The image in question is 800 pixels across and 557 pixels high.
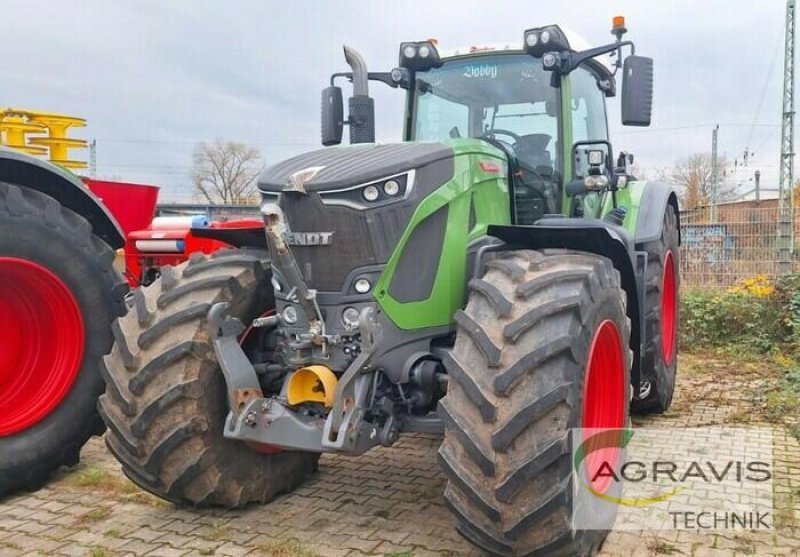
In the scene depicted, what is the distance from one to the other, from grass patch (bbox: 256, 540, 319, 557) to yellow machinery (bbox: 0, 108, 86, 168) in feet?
12.1

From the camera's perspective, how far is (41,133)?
5832 millimetres

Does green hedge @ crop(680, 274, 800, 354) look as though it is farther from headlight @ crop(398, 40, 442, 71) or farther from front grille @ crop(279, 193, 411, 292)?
front grille @ crop(279, 193, 411, 292)

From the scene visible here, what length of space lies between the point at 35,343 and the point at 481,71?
3.20 meters

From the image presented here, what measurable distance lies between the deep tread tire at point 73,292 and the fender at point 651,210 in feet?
11.6

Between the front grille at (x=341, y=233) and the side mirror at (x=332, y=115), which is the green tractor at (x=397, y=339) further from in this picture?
the side mirror at (x=332, y=115)

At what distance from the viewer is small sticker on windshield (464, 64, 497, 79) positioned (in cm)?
463

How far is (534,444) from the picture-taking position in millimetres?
2904

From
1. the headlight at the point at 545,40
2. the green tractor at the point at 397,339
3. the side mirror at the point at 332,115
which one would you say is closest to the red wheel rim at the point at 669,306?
the green tractor at the point at 397,339

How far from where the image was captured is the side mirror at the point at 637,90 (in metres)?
4.29

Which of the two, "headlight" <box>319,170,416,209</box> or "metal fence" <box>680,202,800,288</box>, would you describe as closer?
"headlight" <box>319,170,416,209</box>

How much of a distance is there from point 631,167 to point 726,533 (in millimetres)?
3113

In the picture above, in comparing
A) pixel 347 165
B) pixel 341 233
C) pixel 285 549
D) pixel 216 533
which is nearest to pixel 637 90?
pixel 347 165

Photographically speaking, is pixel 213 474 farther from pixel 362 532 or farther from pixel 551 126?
pixel 551 126

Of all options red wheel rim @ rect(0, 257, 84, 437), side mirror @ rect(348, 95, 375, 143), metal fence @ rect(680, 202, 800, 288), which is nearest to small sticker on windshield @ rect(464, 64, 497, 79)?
side mirror @ rect(348, 95, 375, 143)
